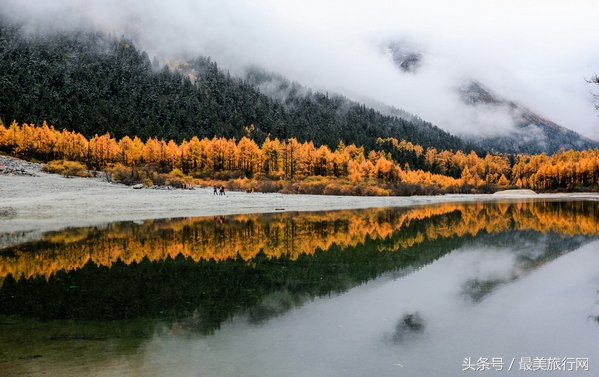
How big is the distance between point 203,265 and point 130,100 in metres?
148

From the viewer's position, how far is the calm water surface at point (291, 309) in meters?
5.71

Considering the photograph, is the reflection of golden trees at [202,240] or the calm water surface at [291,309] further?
the reflection of golden trees at [202,240]

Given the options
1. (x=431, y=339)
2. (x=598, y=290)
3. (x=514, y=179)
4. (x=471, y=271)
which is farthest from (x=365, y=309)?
(x=514, y=179)

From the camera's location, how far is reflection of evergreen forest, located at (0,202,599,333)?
8.42 metres

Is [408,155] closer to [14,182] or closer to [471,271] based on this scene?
[14,182]

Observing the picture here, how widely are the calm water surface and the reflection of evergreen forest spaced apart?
0.07 meters

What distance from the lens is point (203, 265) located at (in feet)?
41.4

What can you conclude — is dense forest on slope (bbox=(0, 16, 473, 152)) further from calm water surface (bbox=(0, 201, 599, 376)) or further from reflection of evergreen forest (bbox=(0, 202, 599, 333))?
calm water surface (bbox=(0, 201, 599, 376))

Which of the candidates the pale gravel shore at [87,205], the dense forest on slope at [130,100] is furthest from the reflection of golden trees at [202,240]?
the dense forest on slope at [130,100]

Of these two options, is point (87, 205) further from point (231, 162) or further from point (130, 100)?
point (130, 100)

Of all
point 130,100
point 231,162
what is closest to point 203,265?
point 231,162

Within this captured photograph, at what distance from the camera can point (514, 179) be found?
492 ft

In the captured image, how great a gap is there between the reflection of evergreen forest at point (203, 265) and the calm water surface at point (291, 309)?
0.23ft

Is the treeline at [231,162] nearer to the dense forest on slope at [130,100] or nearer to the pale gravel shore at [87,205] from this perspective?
the pale gravel shore at [87,205]
